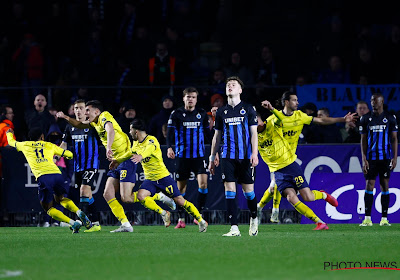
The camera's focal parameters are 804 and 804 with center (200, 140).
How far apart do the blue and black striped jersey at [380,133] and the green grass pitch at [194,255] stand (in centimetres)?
269

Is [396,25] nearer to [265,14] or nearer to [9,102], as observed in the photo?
[265,14]

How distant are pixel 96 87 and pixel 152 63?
1.46 meters

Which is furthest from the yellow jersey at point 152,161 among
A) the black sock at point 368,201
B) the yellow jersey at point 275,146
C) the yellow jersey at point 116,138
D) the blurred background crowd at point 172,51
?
the black sock at point 368,201

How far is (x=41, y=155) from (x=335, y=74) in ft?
25.5

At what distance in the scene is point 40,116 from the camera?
1608 cm

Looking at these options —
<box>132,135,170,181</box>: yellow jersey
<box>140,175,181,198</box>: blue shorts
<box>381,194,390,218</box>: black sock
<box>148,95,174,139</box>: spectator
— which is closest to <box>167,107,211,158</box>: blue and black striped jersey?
<box>132,135,170,181</box>: yellow jersey

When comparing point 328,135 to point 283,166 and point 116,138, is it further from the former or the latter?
point 116,138

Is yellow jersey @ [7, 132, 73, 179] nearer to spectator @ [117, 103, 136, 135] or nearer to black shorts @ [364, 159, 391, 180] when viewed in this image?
spectator @ [117, 103, 136, 135]

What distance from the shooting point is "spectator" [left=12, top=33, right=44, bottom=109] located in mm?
18312

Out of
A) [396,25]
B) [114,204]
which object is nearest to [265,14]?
[396,25]

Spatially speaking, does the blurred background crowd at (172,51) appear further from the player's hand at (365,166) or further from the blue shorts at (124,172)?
the blue shorts at (124,172)

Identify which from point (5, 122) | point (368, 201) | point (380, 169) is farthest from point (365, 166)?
point (5, 122)

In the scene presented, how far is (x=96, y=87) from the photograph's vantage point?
16.8 m

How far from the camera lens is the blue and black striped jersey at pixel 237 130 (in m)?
11.2
